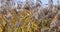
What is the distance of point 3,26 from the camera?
176 centimetres

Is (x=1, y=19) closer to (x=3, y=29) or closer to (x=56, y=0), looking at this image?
(x=3, y=29)

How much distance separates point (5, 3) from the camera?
177cm

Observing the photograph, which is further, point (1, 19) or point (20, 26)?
point (1, 19)

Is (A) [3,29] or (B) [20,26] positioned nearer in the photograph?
(B) [20,26]

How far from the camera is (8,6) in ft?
5.85

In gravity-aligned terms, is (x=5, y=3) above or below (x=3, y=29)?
above

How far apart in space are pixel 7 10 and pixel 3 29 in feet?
0.60

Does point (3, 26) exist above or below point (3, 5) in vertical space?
below

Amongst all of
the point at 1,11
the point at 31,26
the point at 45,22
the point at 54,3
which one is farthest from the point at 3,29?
the point at 54,3

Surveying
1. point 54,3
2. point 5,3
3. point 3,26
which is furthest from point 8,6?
point 54,3

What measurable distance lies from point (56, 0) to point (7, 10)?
470 mm

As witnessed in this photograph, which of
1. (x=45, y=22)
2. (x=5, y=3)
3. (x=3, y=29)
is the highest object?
(x=5, y=3)

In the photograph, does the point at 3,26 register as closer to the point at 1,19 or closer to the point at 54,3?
the point at 1,19

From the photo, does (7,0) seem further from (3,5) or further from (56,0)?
(56,0)
